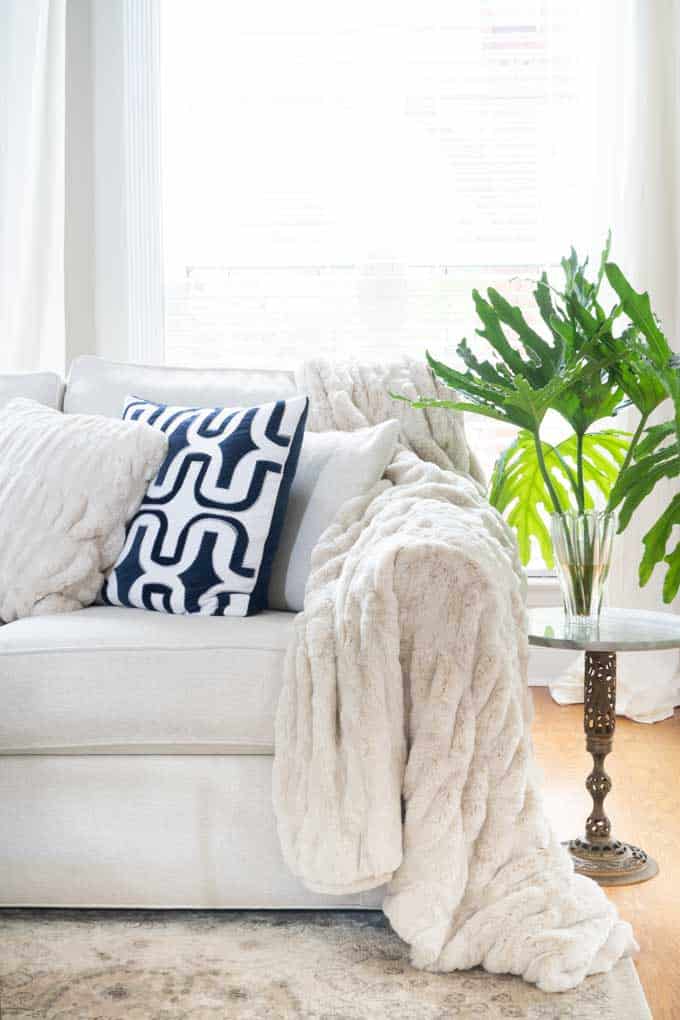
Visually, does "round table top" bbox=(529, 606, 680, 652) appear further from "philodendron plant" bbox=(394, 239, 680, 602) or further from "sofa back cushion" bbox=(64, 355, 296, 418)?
"sofa back cushion" bbox=(64, 355, 296, 418)

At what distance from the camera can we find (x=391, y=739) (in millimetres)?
1687

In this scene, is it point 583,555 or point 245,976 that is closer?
point 245,976

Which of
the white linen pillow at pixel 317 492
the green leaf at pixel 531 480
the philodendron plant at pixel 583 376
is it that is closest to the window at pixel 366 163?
the green leaf at pixel 531 480

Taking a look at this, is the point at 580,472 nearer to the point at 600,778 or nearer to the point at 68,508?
the point at 600,778

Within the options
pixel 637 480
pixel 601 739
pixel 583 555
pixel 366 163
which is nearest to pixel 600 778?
pixel 601 739

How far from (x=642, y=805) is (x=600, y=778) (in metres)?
0.43

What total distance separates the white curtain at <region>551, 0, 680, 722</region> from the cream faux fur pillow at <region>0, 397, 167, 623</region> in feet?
5.81

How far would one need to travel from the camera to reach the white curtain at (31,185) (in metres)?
3.60

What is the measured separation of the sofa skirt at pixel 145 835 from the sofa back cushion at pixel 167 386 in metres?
0.91

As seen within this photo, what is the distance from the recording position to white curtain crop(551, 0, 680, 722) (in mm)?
3410

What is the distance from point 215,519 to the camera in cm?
205

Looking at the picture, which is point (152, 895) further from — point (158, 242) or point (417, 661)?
point (158, 242)

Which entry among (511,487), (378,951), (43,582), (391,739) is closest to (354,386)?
(511,487)

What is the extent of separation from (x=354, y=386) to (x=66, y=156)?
182cm
